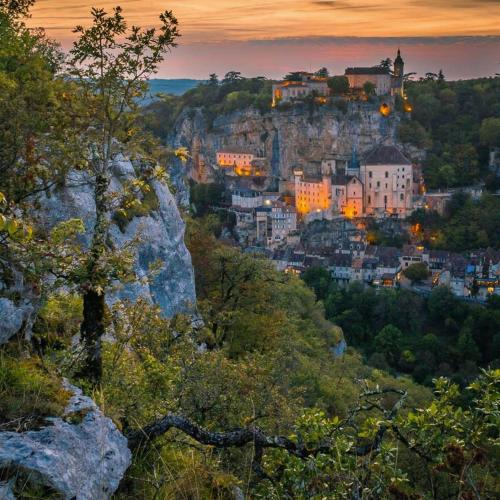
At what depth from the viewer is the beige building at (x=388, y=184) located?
72.9 m

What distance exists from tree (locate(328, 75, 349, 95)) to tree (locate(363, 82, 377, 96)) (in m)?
2.02

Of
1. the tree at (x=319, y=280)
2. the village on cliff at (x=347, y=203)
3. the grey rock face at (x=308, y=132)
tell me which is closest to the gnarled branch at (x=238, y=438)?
the tree at (x=319, y=280)

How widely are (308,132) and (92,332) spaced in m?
77.4

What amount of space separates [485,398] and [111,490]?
1.85m

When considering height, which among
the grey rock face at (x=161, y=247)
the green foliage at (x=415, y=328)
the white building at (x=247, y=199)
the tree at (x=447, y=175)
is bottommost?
the green foliage at (x=415, y=328)

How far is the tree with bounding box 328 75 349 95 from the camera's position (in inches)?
3270

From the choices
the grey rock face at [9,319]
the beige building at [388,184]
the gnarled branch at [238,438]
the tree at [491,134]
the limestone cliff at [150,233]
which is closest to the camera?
the gnarled branch at [238,438]

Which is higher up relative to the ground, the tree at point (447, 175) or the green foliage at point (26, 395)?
the green foliage at point (26, 395)

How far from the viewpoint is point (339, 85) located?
83250mm

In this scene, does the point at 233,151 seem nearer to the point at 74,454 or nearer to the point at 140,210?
the point at 140,210

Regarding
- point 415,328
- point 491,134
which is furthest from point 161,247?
point 491,134

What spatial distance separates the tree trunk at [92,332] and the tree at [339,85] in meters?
80.3

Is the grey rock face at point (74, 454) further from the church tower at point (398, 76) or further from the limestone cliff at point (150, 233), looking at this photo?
the church tower at point (398, 76)

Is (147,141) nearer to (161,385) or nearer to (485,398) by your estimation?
(161,385)
